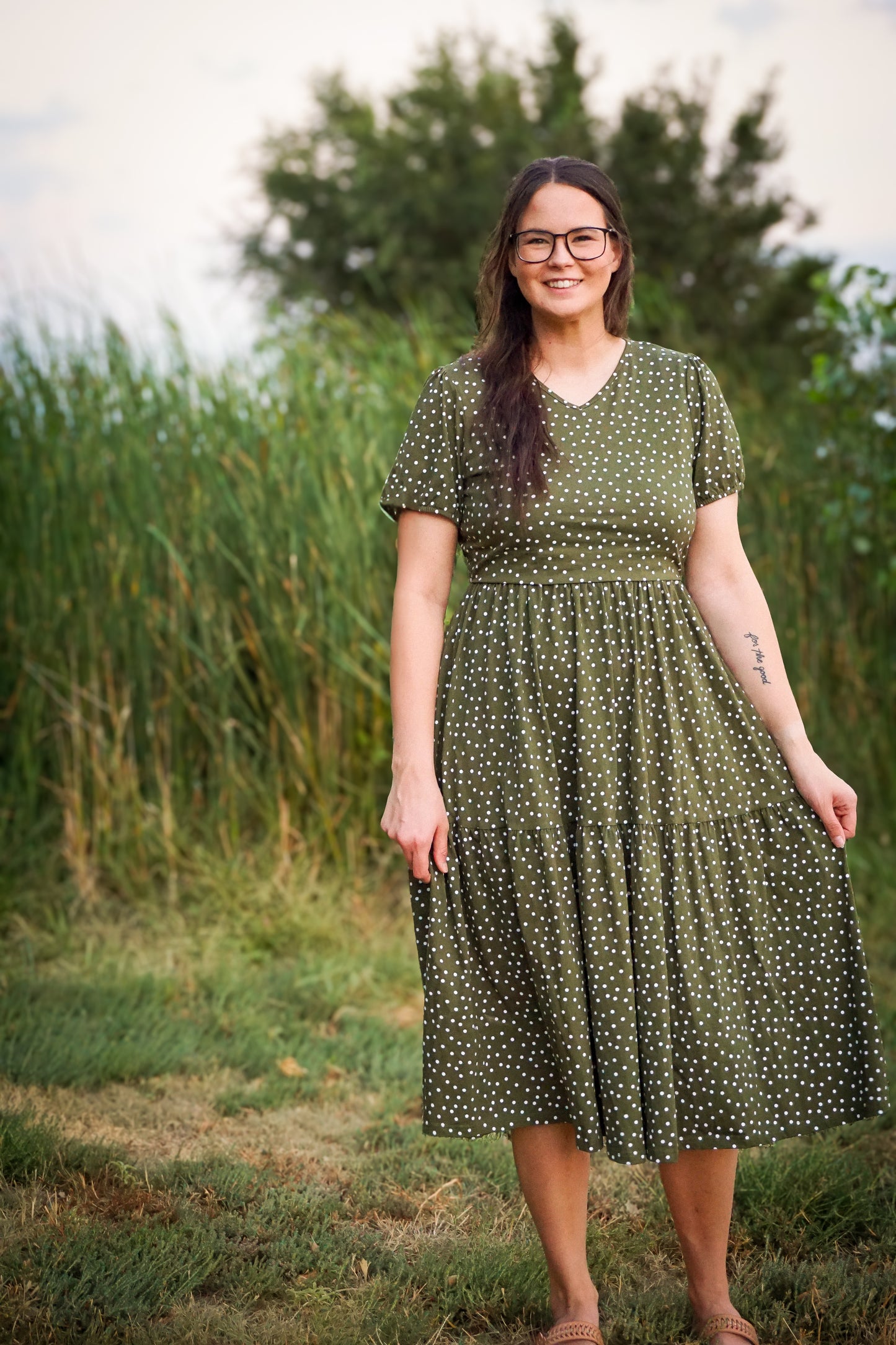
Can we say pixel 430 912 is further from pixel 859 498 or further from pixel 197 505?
pixel 859 498

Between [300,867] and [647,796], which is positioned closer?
[647,796]

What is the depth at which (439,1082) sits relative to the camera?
5.68 ft

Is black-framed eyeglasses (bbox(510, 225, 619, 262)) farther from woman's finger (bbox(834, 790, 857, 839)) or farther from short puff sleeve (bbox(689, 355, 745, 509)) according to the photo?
woman's finger (bbox(834, 790, 857, 839))

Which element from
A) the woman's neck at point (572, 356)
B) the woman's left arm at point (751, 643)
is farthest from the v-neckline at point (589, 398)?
the woman's left arm at point (751, 643)

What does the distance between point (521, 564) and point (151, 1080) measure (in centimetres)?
166

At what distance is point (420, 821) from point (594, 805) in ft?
0.79

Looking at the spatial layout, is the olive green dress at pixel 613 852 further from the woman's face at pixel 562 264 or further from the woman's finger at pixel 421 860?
the woman's face at pixel 562 264

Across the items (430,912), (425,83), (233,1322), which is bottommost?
(233,1322)

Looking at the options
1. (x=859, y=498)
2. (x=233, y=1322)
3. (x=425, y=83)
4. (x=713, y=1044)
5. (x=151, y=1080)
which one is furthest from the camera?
(x=425, y=83)

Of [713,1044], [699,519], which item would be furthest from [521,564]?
[713,1044]

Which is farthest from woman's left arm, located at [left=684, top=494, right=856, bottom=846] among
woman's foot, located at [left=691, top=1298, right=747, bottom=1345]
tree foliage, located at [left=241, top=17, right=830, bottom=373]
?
tree foliage, located at [left=241, top=17, right=830, bottom=373]

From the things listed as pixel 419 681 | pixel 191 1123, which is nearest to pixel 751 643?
pixel 419 681

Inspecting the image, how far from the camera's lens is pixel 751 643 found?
1.83 metres

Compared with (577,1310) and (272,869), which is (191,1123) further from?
(272,869)
